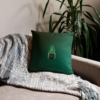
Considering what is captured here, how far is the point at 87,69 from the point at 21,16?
1.06 m

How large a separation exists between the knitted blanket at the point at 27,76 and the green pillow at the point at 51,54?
0.06 m

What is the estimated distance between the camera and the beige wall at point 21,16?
4.28 ft

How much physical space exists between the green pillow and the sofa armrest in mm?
114

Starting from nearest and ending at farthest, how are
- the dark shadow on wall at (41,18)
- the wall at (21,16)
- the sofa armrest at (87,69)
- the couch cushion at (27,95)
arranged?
the couch cushion at (27,95), the sofa armrest at (87,69), the wall at (21,16), the dark shadow on wall at (41,18)

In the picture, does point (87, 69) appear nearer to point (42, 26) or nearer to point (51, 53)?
point (51, 53)

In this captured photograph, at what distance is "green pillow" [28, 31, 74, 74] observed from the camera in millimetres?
1057

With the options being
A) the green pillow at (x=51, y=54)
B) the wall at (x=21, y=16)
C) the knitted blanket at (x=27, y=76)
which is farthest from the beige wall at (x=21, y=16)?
the green pillow at (x=51, y=54)

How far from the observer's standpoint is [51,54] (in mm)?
1062

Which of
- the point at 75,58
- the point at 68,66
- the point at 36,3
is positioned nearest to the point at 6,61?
the point at 68,66

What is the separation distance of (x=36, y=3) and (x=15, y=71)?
1091mm

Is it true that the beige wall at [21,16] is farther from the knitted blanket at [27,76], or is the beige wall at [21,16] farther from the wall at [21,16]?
the knitted blanket at [27,76]

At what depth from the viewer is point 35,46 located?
112 cm

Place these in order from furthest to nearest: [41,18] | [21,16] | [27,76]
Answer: [41,18]
[21,16]
[27,76]

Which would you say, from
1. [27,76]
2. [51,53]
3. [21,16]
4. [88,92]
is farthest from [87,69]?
[21,16]
